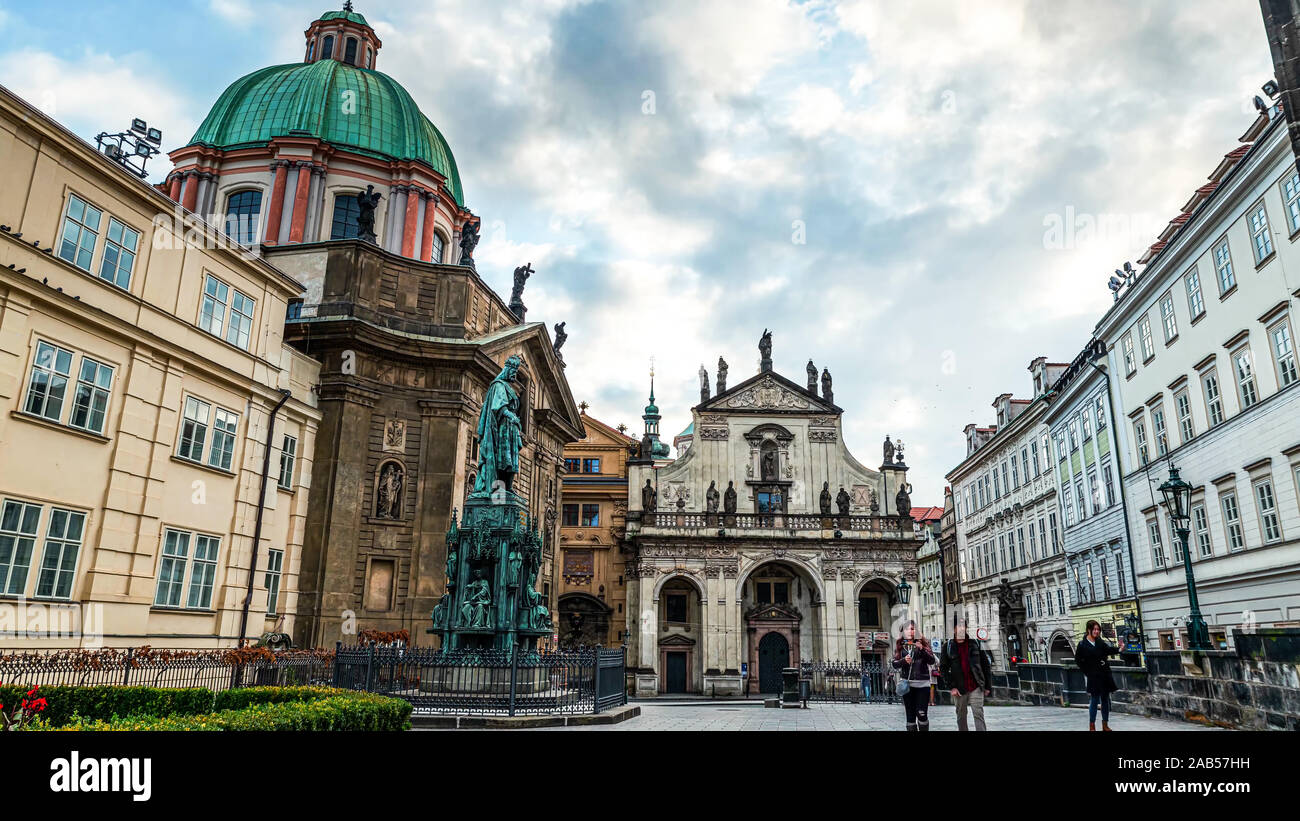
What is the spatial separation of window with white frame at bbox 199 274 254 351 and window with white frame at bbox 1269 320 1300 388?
91.4 ft

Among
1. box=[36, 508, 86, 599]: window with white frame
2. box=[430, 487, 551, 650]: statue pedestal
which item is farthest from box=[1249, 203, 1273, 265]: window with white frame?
box=[36, 508, 86, 599]: window with white frame

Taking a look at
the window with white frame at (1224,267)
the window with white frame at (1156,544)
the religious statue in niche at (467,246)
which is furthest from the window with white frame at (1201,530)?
the religious statue in niche at (467,246)

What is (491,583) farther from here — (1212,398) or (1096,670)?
(1212,398)

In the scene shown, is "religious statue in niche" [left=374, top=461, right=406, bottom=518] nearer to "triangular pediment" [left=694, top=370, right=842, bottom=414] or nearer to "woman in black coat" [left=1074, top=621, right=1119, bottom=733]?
"woman in black coat" [left=1074, top=621, right=1119, bottom=733]

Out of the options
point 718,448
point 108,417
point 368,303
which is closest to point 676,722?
point 108,417

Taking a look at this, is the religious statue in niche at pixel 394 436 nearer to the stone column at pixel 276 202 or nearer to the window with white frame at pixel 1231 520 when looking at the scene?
the stone column at pixel 276 202

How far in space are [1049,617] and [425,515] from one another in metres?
31.1

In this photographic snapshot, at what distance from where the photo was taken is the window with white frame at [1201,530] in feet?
77.6

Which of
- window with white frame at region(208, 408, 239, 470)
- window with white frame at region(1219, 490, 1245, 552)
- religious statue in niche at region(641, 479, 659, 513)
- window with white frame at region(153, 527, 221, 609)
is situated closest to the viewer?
window with white frame at region(153, 527, 221, 609)

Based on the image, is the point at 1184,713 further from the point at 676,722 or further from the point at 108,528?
the point at 108,528

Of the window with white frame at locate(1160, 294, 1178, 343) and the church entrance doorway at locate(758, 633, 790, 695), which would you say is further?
the church entrance doorway at locate(758, 633, 790, 695)

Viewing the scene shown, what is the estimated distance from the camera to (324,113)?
35031mm

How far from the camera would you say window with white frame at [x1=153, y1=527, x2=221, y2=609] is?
19.3m

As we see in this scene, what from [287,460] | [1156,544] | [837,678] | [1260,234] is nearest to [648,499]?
[837,678]
